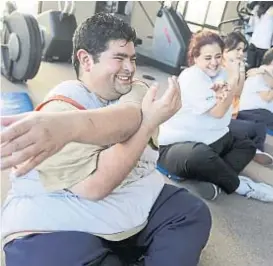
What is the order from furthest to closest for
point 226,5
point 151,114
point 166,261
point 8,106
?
point 226,5 < point 8,106 < point 166,261 < point 151,114

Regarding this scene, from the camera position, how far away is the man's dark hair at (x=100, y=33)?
1.39 meters

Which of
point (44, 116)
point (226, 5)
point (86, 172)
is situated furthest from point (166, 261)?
point (226, 5)

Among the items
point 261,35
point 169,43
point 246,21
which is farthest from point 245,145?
point 246,21

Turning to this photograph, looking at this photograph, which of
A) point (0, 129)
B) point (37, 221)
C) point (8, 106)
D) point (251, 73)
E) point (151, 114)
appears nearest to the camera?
point (0, 129)

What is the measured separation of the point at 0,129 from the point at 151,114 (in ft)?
1.55

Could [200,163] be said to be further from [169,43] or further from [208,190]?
[169,43]

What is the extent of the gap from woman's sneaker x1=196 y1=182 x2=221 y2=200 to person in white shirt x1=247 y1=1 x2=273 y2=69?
2635 mm

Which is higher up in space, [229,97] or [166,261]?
[229,97]

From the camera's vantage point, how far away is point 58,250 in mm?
1205

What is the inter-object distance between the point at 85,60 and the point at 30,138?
0.75 metres

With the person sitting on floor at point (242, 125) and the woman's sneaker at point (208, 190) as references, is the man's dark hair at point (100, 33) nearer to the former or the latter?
the woman's sneaker at point (208, 190)

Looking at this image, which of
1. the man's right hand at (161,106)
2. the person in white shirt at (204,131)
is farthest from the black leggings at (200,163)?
the man's right hand at (161,106)

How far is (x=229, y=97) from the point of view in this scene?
2.44 meters

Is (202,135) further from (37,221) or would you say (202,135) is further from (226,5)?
(226,5)
